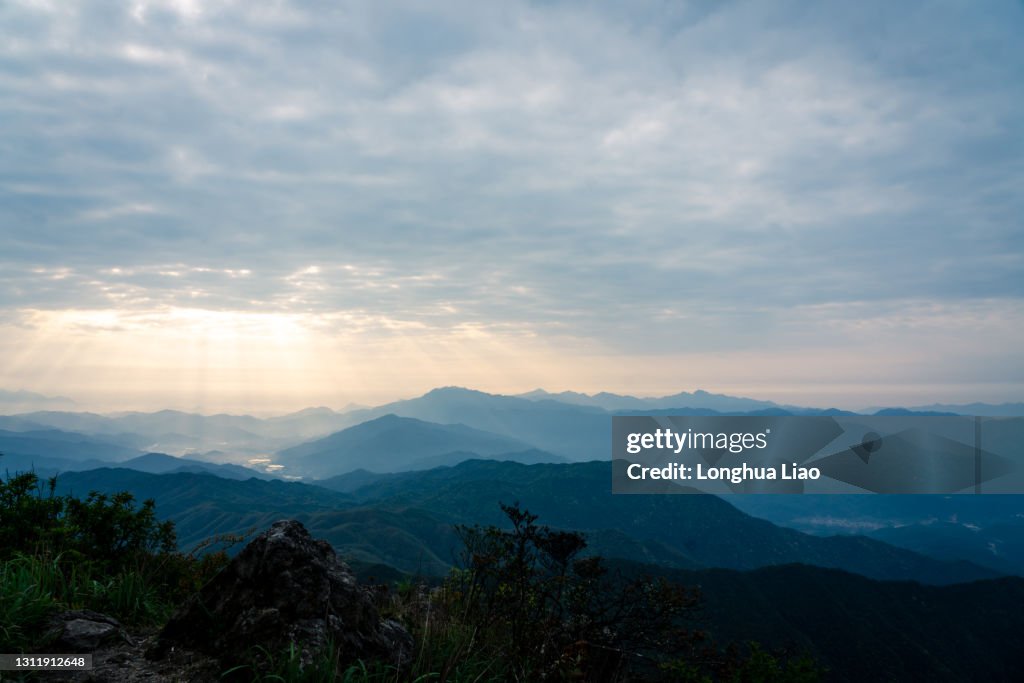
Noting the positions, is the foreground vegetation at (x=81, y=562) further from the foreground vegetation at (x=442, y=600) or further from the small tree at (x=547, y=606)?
the small tree at (x=547, y=606)

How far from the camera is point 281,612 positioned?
5.65 m

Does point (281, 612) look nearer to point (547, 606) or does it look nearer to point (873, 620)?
point (547, 606)

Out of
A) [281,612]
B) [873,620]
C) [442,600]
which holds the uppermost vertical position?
[281,612]

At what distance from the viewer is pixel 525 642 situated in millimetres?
6570

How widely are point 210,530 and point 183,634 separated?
213m

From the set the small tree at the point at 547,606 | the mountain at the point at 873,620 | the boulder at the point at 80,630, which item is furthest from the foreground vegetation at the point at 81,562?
the mountain at the point at 873,620

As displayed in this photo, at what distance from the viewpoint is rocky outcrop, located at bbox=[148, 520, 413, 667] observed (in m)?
5.49

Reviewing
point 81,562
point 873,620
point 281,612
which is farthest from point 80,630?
point 873,620

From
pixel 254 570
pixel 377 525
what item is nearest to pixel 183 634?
pixel 254 570

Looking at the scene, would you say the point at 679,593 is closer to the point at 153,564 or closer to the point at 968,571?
the point at 153,564

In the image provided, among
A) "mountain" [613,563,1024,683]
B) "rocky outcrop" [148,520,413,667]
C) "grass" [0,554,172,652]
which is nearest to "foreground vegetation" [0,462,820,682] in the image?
"grass" [0,554,172,652]

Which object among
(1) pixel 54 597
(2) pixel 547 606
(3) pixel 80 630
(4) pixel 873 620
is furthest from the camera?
(4) pixel 873 620

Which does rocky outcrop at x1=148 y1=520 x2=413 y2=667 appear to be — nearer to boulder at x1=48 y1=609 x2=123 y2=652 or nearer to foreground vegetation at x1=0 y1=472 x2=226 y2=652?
boulder at x1=48 y1=609 x2=123 y2=652

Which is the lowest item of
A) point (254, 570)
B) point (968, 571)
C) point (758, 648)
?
point (968, 571)
